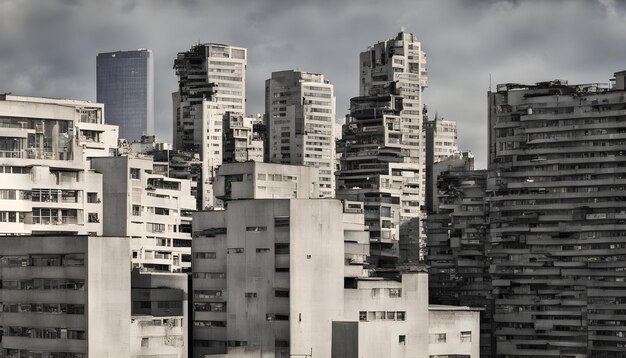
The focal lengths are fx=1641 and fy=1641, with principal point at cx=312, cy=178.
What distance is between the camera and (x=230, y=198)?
171 metres

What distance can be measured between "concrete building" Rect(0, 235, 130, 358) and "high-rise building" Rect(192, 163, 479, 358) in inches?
681

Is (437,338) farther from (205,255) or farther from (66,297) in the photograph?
(66,297)

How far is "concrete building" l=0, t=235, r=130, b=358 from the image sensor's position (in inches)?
5404

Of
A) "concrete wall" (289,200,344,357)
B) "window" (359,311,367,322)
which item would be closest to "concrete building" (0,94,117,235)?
"concrete wall" (289,200,344,357)

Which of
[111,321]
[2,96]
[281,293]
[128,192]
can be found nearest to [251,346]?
[281,293]

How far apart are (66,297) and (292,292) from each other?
83.8ft

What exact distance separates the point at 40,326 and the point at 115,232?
3693 centimetres

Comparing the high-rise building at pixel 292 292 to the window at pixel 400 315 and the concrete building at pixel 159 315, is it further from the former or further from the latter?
the concrete building at pixel 159 315

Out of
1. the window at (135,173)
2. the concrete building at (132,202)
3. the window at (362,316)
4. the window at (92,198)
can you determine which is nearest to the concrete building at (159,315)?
the window at (92,198)

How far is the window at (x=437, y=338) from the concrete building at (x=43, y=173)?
36.2 metres

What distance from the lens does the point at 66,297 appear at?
13825 cm

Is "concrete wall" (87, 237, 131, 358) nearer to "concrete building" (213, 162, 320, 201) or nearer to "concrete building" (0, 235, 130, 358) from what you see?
"concrete building" (0, 235, 130, 358)

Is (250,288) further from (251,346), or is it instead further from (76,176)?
(76,176)

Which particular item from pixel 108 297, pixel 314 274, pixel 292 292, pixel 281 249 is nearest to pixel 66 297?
pixel 108 297
